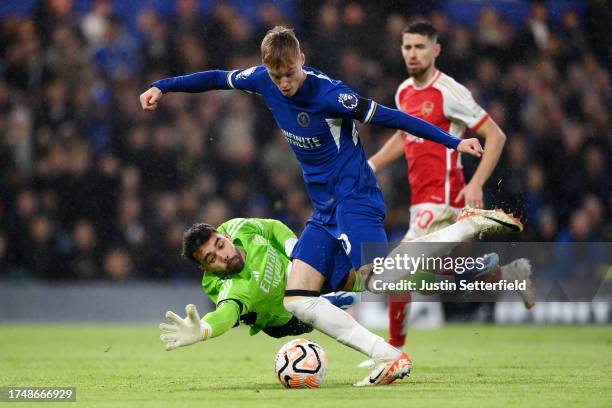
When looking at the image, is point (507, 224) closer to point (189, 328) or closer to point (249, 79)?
point (249, 79)

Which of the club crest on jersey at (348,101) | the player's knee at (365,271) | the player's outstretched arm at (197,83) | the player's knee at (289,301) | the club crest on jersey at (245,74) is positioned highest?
the club crest on jersey at (245,74)

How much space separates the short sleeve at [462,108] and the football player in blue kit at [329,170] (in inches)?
64.5

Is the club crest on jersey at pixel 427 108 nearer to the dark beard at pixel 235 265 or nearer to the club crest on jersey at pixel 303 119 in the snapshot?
the club crest on jersey at pixel 303 119

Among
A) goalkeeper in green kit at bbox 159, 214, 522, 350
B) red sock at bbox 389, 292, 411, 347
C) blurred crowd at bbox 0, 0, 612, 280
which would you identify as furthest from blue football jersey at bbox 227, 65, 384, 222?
blurred crowd at bbox 0, 0, 612, 280

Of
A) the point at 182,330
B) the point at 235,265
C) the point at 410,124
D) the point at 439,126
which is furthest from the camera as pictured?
the point at 439,126

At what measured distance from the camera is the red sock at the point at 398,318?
8.66 meters

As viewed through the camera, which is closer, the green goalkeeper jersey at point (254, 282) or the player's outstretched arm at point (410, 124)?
the player's outstretched arm at point (410, 124)

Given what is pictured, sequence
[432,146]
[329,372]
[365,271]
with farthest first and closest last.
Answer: [432,146]
[329,372]
[365,271]

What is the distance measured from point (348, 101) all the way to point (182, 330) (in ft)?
5.86

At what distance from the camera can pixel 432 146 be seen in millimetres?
8984

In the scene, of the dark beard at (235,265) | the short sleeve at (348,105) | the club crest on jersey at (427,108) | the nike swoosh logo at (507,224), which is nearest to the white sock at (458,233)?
the nike swoosh logo at (507,224)

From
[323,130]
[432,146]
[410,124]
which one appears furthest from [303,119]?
[432,146]

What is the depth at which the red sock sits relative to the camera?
341 inches

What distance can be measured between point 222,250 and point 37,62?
26.5 feet
